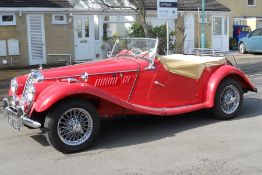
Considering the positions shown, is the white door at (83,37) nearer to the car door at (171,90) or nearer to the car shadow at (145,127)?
the car shadow at (145,127)

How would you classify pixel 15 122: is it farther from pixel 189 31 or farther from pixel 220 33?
pixel 220 33

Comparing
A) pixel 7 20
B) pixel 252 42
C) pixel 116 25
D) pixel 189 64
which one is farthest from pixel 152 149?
pixel 252 42

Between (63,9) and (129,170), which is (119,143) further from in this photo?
(63,9)

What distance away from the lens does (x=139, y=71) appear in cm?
714

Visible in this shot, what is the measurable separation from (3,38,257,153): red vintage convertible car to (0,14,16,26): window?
13066 millimetres

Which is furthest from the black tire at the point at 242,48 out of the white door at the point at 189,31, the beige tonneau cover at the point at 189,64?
the beige tonneau cover at the point at 189,64

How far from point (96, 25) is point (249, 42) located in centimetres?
907

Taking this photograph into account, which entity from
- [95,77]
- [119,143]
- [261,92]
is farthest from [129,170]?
[261,92]

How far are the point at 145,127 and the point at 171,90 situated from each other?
0.80 metres

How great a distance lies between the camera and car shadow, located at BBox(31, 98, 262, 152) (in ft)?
22.5

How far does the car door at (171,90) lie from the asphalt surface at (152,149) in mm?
453

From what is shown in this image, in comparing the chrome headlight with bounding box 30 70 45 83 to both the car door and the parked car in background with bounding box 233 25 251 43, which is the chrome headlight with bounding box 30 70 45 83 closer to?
the car door

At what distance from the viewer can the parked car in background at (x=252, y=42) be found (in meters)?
25.0

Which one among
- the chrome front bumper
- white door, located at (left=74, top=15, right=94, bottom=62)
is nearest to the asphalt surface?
the chrome front bumper
